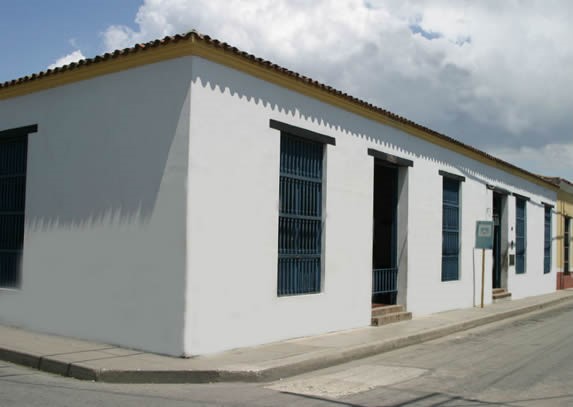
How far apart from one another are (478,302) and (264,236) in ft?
→ 33.7

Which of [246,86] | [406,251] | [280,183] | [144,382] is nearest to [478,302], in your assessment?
[406,251]

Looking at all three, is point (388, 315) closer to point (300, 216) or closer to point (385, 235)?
point (385, 235)

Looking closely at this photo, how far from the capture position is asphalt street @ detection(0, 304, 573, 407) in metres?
6.95

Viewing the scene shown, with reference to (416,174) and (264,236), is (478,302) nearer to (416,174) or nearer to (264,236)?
(416,174)

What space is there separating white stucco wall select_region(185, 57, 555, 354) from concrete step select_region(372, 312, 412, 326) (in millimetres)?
296

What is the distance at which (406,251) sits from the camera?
47.0ft

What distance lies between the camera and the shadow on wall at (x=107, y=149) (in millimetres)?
9148

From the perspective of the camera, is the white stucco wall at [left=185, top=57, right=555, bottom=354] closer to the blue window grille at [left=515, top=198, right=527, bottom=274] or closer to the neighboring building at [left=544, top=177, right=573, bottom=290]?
the blue window grille at [left=515, top=198, right=527, bottom=274]

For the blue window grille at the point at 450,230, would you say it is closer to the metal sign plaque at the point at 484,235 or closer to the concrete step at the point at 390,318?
the metal sign plaque at the point at 484,235

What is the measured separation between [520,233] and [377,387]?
54.0 ft

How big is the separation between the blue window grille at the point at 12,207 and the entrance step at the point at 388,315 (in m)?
6.77

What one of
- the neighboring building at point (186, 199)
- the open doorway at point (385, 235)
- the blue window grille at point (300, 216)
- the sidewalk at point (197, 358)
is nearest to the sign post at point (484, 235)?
the open doorway at point (385, 235)

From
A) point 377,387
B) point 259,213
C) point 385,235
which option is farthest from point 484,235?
point 377,387

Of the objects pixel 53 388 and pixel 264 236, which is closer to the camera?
pixel 53 388
